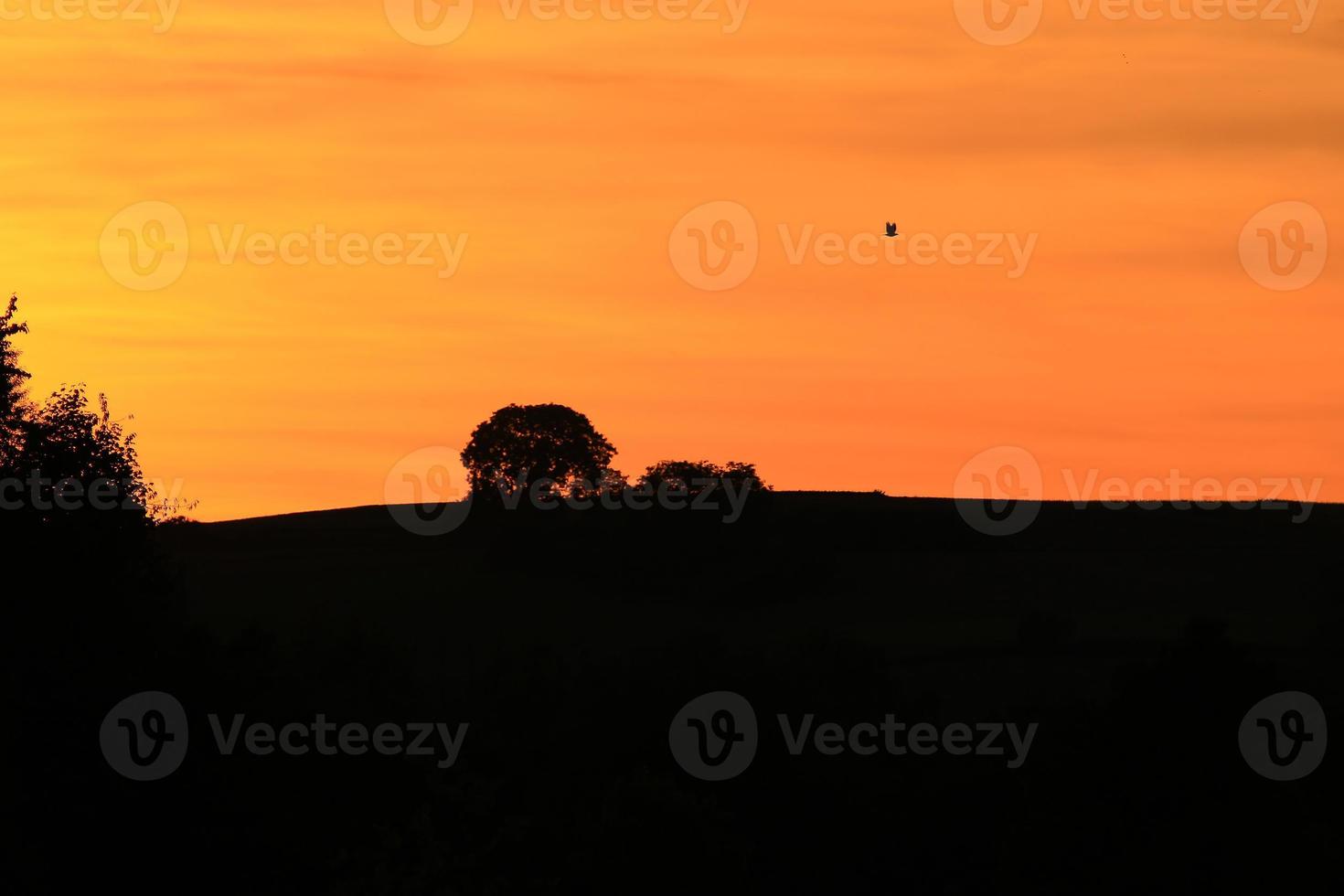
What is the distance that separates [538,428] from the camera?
127250 mm

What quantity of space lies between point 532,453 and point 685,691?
4859 cm

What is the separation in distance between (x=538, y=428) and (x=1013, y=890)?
76788mm

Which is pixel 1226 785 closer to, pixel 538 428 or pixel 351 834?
pixel 351 834

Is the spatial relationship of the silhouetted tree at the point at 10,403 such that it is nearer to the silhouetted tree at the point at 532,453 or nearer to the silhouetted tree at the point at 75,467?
the silhouetted tree at the point at 75,467

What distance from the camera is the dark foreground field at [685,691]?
42.8 m

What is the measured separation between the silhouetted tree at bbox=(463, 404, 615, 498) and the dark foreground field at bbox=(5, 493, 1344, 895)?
272 inches

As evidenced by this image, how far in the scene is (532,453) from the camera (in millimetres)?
126312

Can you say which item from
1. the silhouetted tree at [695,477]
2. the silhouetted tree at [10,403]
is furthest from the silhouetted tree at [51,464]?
the silhouetted tree at [695,477]

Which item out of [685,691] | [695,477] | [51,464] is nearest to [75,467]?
[51,464]

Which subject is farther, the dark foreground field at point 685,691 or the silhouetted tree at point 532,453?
the silhouetted tree at point 532,453

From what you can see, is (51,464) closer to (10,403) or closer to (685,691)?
(10,403)

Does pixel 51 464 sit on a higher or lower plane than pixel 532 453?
lower

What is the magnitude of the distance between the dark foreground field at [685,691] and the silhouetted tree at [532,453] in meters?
6.90

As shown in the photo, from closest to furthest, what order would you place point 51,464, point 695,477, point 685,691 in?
point 51,464, point 685,691, point 695,477
